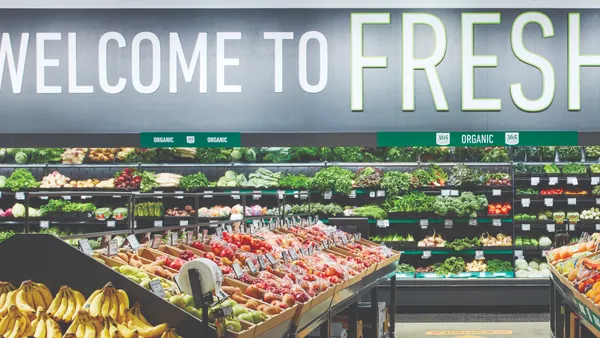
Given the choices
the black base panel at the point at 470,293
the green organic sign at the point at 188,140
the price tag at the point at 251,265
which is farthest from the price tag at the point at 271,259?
the black base panel at the point at 470,293

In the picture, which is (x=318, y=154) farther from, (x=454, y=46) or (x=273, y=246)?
(x=273, y=246)

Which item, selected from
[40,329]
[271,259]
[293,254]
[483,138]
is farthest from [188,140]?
[40,329]

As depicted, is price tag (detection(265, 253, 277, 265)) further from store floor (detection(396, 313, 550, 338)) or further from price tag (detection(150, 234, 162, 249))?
store floor (detection(396, 313, 550, 338))

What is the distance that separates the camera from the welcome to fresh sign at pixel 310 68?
24.3 ft

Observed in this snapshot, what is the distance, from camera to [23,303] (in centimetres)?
325

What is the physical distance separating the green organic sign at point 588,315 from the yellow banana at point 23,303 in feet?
10.0

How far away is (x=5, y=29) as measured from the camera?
7441 mm

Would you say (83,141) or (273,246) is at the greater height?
(83,141)

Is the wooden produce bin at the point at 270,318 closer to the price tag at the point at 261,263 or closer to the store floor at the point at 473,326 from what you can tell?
the price tag at the point at 261,263

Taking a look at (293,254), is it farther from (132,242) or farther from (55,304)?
(55,304)

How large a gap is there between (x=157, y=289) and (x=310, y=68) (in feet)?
15.1

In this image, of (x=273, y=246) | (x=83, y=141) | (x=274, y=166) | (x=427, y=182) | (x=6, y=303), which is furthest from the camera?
(x=274, y=166)

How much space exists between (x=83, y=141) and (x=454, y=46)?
416cm

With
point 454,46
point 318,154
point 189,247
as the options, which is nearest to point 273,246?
point 189,247
